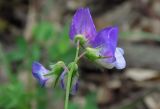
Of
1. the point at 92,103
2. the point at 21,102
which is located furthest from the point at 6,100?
the point at 92,103

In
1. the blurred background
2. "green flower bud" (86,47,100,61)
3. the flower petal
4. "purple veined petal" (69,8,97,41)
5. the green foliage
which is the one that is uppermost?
the blurred background

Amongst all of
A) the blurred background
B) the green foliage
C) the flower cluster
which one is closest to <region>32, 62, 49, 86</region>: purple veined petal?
the flower cluster

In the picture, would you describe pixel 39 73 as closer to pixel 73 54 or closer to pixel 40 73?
pixel 40 73

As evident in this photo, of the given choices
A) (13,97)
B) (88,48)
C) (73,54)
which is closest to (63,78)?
(88,48)

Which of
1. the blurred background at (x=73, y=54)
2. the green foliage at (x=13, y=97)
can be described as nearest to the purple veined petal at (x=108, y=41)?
the blurred background at (x=73, y=54)

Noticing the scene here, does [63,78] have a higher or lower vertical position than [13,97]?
lower

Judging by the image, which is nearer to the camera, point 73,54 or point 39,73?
point 39,73

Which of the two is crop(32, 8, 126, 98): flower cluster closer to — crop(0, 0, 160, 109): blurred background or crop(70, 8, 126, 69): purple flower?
crop(70, 8, 126, 69): purple flower
